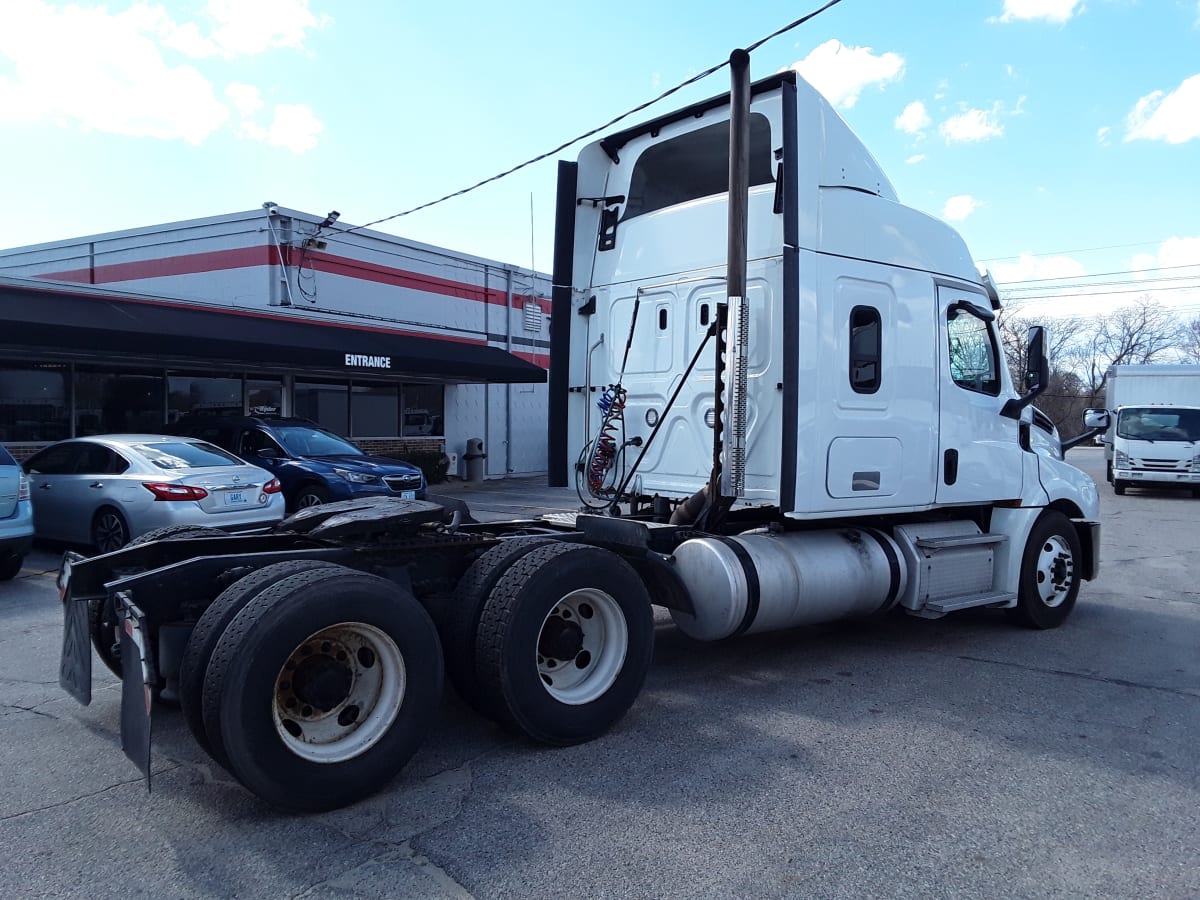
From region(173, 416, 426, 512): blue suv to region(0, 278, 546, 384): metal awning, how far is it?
1.30 metres

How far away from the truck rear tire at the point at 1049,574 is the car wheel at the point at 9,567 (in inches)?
367

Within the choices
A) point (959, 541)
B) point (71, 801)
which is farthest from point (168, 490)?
point (959, 541)

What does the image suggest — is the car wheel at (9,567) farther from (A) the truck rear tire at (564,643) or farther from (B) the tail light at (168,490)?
(A) the truck rear tire at (564,643)

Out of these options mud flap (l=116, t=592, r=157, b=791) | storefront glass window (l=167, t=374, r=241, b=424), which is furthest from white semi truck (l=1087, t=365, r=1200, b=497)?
mud flap (l=116, t=592, r=157, b=791)

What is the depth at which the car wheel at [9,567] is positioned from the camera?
29.0ft

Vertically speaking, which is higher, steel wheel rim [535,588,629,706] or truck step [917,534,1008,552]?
truck step [917,534,1008,552]

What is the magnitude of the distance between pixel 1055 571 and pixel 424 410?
16324 millimetres

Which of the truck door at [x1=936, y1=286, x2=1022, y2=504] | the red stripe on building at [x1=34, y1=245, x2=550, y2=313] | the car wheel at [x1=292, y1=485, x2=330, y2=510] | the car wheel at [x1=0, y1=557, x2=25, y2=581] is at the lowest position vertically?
the car wheel at [x1=0, y1=557, x2=25, y2=581]

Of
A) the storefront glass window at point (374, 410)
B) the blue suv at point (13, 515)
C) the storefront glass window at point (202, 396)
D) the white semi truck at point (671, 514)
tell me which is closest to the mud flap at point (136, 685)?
the white semi truck at point (671, 514)

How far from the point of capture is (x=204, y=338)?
1358 cm

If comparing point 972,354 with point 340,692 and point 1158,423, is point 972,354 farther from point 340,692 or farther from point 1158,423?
point 1158,423

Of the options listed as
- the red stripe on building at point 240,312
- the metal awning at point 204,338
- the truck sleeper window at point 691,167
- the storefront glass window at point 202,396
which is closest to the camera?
the truck sleeper window at point 691,167

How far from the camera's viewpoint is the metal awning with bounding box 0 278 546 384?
40.0ft

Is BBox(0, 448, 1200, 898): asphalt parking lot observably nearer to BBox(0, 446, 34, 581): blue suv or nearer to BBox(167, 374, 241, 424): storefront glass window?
BBox(0, 446, 34, 581): blue suv
